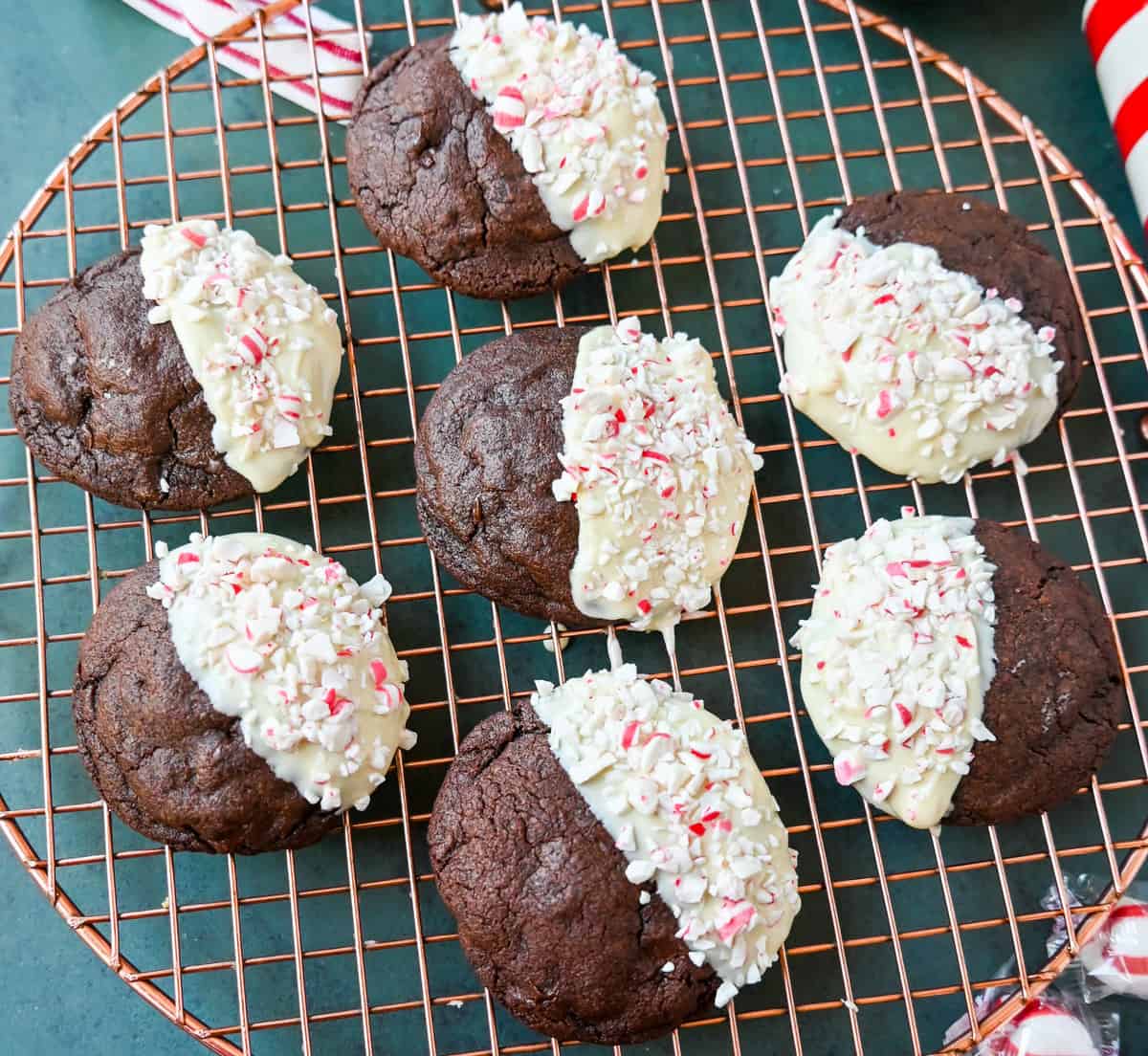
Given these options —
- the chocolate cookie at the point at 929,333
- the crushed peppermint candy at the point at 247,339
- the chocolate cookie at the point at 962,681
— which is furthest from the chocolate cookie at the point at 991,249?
the crushed peppermint candy at the point at 247,339

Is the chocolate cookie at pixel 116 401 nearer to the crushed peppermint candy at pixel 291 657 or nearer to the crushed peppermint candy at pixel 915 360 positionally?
the crushed peppermint candy at pixel 291 657

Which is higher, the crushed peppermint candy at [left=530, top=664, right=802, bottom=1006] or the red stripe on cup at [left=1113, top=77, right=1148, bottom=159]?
the red stripe on cup at [left=1113, top=77, right=1148, bottom=159]

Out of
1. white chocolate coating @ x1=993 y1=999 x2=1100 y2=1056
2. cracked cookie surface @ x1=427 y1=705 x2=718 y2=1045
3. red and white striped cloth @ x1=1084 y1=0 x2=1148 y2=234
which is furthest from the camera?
red and white striped cloth @ x1=1084 y1=0 x2=1148 y2=234

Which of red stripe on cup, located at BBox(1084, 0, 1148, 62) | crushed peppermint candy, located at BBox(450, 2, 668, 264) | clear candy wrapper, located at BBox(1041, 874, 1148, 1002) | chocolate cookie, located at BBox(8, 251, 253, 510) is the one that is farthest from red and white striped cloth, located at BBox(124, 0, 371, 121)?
clear candy wrapper, located at BBox(1041, 874, 1148, 1002)

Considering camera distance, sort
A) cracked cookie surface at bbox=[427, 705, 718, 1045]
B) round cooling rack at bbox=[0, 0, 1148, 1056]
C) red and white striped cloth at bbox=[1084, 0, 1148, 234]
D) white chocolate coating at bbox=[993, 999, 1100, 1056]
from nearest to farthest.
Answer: cracked cookie surface at bbox=[427, 705, 718, 1045], white chocolate coating at bbox=[993, 999, 1100, 1056], round cooling rack at bbox=[0, 0, 1148, 1056], red and white striped cloth at bbox=[1084, 0, 1148, 234]

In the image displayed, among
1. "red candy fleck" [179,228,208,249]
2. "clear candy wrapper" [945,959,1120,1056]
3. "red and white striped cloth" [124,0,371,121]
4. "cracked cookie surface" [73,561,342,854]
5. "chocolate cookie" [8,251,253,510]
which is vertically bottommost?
"clear candy wrapper" [945,959,1120,1056]

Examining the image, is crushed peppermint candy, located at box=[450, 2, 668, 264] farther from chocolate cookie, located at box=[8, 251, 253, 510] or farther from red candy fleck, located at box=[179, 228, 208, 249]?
chocolate cookie, located at box=[8, 251, 253, 510]

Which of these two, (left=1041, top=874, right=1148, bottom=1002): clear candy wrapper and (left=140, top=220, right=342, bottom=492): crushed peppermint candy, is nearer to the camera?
(left=140, top=220, right=342, bottom=492): crushed peppermint candy
